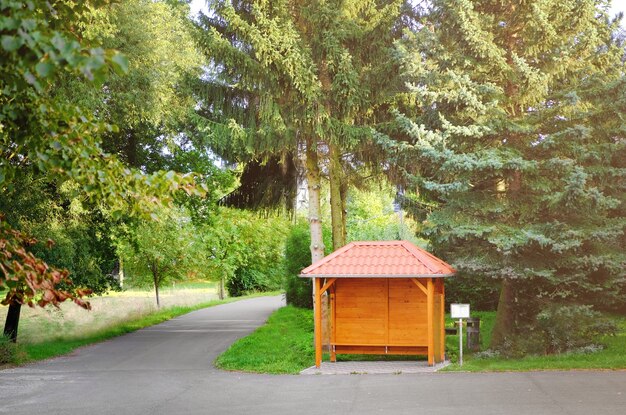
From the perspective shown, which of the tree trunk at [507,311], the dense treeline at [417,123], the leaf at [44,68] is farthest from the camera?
the tree trunk at [507,311]

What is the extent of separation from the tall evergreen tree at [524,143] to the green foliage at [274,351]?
4.33 m

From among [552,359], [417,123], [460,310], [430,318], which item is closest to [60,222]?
[417,123]

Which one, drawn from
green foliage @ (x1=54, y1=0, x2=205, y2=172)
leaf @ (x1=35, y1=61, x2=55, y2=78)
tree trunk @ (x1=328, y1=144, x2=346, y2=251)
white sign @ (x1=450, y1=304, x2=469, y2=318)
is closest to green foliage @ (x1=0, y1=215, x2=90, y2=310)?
leaf @ (x1=35, y1=61, x2=55, y2=78)

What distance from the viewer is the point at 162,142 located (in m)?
26.1

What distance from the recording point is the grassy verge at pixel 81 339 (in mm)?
19625

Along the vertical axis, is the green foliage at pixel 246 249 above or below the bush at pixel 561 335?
above

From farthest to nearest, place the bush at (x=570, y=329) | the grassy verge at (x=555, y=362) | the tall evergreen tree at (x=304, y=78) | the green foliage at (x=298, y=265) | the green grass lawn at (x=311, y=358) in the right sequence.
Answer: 1. the green foliage at (x=298, y=265)
2. the tall evergreen tree at (x=304, y=78)
3. the bush at (x=570, y=329)
4. the green grass lawn at (x=311, y=358)
5. the grassy verge at (x=555, y=362)

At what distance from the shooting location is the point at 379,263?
17.5m

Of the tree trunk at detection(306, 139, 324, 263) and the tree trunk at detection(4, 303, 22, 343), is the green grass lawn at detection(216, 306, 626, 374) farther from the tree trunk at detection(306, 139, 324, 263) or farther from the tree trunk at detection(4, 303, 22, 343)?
the tree trunk at detection(4, 303, 22, 343)

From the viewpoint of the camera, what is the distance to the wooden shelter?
17609 mm

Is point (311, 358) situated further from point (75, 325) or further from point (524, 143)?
point (75, 325)

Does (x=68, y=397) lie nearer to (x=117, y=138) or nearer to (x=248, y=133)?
(x=248, y=133)

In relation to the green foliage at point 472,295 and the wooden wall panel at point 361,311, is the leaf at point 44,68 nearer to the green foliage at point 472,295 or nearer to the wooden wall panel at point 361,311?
the wooden wall panel at point 361,311

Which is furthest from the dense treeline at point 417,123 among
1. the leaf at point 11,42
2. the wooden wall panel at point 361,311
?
the leaf at point 11,42
